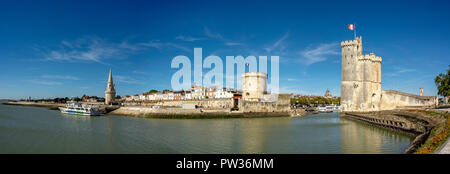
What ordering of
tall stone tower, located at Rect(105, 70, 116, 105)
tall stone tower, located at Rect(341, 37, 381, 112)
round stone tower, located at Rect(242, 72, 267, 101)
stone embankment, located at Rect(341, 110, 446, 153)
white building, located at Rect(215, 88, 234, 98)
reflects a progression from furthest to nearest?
tall stone tower, located at Rect(105, 70, 116, 105)
white building, located at Rect(215, 88, 234, 98)
round stone tower, located at Rect(242, 72, 267, 101)
tall stone tower, located at Rect(341, 37, 381, 112)
stone embankment, located at Rect(341, 110, 446, 153)

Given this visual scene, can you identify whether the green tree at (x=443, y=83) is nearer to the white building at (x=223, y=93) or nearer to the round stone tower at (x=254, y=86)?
the round stone tower at (x=254, y=86)

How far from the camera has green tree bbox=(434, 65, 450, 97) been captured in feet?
89.4

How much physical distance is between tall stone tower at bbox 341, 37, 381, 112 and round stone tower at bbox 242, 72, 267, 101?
59.5 ft

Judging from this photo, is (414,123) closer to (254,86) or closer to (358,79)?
(358,79)

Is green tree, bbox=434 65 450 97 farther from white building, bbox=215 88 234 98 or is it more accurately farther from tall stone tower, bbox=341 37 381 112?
white building, bbox=215 88 234 98

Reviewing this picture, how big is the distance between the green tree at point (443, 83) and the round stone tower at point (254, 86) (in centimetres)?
3015

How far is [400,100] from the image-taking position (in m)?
35.8

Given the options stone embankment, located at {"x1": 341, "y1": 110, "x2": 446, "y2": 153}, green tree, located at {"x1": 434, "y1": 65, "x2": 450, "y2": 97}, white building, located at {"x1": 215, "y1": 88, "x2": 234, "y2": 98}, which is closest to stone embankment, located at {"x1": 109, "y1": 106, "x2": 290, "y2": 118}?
stone embankment, located at {"x1": 341, "y1": 110, "x2": 446, "y2": 153}

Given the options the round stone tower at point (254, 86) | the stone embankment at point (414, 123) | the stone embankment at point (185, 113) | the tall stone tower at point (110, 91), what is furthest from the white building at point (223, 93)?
the stone embankment at point (414, 123)

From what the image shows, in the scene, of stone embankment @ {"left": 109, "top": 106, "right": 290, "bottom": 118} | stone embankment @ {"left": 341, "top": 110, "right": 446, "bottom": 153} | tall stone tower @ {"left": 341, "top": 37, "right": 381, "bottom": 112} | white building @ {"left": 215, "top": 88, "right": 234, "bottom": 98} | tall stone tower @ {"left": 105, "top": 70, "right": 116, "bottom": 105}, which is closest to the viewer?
stone embankment @ {"left": 341, "top": 110, "right": 446, "bottom": 153}

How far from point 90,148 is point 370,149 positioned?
55.9 feet

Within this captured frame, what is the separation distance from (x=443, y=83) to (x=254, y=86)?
31.9 metres

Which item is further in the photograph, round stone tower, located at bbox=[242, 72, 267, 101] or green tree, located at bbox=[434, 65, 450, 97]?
round stone tower, located at bbox=[242, 72, 267, 101]
